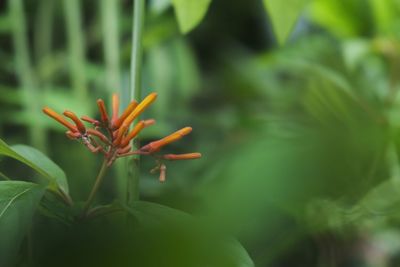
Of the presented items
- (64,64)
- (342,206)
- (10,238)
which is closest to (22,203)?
(10,238)

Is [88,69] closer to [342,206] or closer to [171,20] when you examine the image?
[171,20]

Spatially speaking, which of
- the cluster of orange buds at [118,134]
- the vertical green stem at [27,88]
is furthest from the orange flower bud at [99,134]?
the vertical green stem at [27,88]

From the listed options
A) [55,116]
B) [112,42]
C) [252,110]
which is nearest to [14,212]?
[55,116]

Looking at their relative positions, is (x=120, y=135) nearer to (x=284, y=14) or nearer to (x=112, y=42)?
(x=284, y=14)

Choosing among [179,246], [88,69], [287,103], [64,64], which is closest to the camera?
[179,246]

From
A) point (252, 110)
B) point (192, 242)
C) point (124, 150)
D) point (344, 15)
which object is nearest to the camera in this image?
point (192, 242)
